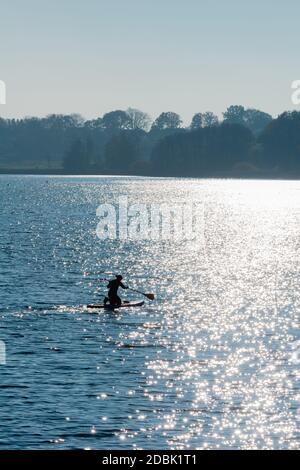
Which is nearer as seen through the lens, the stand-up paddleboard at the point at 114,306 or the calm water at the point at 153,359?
the calm water at the point at 153,359

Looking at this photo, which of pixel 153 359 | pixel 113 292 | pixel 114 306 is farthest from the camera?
pixel 114 306

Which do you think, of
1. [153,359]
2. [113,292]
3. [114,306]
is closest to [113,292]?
[113,292]

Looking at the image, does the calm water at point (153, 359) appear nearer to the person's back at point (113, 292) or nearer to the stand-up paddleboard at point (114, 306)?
the stand-up paddleboard at point (114, 306)

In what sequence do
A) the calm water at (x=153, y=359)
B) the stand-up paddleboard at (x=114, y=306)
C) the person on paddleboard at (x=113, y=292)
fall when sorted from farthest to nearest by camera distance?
the stand-up paddleboard at (x=114, y=306)
the person on paddleboard at (x=113, y=292)
the calm water at (x=153, y=359)

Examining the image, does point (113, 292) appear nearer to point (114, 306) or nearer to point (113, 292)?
point (113, 292)

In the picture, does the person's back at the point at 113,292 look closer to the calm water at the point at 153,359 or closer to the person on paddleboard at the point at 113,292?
the person on paddleboard at the point at 113,292

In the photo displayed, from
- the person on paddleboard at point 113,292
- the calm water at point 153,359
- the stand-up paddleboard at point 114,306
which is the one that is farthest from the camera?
the stand-up paddleboard at point 114,306

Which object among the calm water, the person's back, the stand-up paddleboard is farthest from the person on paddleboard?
the calm water

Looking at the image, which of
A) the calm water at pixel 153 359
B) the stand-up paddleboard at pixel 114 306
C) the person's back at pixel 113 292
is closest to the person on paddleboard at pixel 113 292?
the person's back at pixel 113 292

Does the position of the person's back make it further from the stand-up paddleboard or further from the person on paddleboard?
the stand-up paddleboard

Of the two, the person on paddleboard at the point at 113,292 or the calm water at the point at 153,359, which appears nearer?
the calm water at the point at 153,359

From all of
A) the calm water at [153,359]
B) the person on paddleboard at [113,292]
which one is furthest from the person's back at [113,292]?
the calm water at [153,359]

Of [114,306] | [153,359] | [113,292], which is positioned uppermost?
[113,292]
